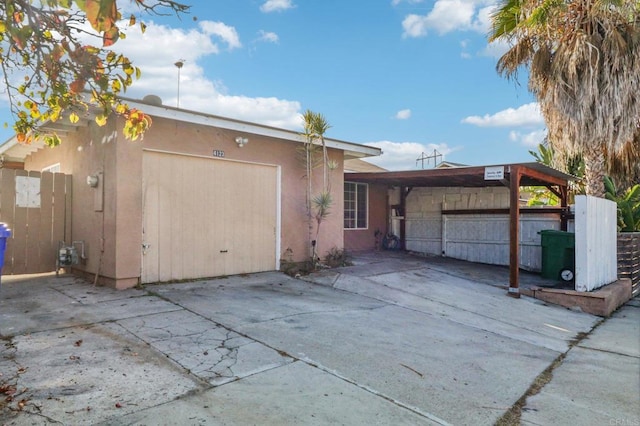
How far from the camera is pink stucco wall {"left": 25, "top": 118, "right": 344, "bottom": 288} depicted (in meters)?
6.76

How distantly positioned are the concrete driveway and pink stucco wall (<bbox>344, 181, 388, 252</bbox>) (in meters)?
5.54

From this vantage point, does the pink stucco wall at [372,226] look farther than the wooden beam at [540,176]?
Yes

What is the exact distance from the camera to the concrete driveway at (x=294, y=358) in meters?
3.17

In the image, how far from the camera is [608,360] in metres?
5.37

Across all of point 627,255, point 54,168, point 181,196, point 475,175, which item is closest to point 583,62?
point 475,175

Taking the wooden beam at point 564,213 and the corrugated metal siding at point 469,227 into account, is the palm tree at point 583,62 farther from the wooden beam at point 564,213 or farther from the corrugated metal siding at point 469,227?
the corrugated metal siding at point 469,227

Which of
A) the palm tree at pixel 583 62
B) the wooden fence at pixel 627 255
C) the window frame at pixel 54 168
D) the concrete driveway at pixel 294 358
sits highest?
the palm tree at pixel 583 62

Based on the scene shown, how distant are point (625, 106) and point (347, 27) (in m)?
6.81

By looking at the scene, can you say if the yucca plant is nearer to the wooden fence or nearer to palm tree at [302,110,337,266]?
the wooden fence

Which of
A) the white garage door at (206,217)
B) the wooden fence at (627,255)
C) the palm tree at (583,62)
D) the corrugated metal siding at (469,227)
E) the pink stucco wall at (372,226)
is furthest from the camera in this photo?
the pink stucco wall at (372,226)

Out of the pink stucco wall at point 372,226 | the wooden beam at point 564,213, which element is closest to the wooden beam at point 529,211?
the wooden beam at point 564,213

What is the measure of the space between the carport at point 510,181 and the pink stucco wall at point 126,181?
3183mm

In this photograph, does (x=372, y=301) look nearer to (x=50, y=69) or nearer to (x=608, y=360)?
(x=608, y=360)

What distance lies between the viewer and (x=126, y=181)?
681cm
